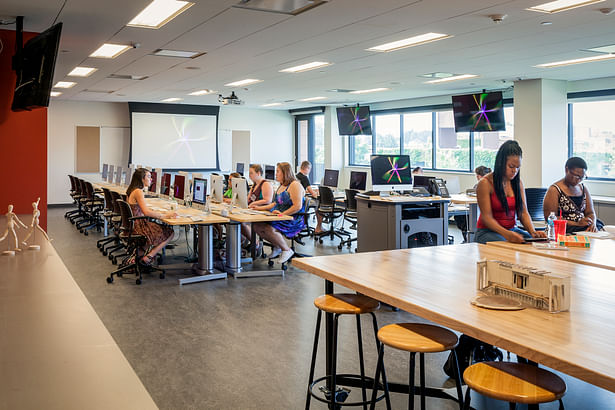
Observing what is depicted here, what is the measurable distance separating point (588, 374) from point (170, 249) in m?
7.92

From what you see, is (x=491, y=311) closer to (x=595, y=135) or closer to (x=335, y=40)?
(x=335, y=40)

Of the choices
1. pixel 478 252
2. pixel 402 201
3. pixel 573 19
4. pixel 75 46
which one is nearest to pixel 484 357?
pixel 478 252

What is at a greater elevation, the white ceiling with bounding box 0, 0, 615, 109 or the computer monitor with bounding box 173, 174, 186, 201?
the white ceiling with bounding box 0, 0, 615, 109

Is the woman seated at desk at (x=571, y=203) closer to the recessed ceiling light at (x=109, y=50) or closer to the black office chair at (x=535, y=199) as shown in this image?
the black office chair at (x=535, y=199)

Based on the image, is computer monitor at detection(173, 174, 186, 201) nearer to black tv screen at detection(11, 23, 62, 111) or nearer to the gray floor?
the gray floor

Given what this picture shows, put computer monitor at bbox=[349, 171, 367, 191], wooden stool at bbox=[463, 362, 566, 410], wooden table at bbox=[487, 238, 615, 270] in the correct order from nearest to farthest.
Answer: wooden stool at bbox=[463, 362, 566, 410]
wooden table at bbox=[487, 238, 615, 270]
computer monitor at bbox=[349, 171, 367, 191]

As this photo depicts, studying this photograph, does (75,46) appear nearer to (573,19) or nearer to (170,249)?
(170,249)

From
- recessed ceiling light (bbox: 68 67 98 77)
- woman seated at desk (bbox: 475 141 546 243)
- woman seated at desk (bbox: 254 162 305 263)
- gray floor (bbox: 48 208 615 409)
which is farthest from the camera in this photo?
recessed ceiling light (bbox: 68 67 98 77)

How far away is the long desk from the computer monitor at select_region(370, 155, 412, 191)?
15.2ft

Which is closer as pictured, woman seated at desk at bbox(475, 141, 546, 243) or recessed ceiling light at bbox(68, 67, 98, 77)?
woman seated at desk at bbox(475, 141, 546, 243)

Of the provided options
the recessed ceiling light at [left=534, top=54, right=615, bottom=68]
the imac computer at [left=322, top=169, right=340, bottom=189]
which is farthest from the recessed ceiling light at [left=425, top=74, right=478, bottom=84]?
the imac computer at [left=322, top=169, right=340, bottom=189]

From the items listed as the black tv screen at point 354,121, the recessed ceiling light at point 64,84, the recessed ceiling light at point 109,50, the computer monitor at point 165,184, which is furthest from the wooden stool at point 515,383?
the black tv screen at point 354,121

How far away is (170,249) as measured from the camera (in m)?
9.02

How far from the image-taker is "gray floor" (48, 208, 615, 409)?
11.6 ft
